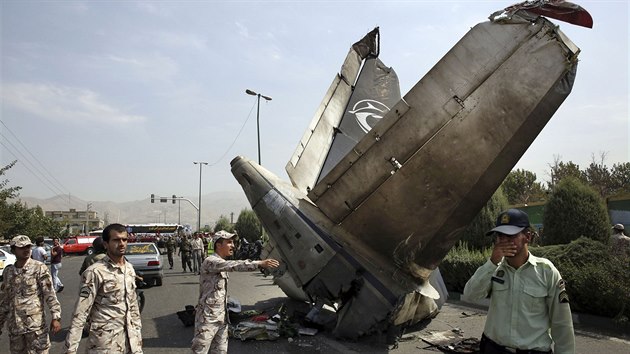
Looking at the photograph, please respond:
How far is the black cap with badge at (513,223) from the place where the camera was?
2.83m

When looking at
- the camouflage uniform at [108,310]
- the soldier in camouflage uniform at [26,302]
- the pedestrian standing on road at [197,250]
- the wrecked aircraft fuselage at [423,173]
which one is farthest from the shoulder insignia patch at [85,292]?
the pedestrian standing on road at [197,250]

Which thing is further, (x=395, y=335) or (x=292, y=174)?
(x=292, y=174)

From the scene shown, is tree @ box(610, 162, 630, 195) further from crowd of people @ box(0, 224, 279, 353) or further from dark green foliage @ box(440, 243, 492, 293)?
crowd of people @ box(0, 224, 279, 353)

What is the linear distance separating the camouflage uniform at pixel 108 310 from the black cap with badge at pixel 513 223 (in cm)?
338

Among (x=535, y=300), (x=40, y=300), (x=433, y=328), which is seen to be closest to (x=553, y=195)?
(x=433, y=328)

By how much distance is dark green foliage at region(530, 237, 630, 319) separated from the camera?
7989 mm

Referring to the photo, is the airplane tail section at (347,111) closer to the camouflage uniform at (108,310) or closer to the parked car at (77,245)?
the camouflage uniform at (108,310)

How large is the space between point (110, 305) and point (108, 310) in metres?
0.05

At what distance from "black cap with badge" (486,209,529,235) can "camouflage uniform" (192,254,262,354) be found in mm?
2980

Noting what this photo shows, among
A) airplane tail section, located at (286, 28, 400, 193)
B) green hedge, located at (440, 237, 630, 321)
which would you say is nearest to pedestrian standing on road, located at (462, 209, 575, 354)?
green hedge, located at (440, 237, 630, 321)

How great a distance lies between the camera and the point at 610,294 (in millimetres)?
8117

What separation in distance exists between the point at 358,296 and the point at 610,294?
17.2 ft

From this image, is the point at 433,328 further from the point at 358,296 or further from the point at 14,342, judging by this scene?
the point at 14,342

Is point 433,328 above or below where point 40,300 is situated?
below
